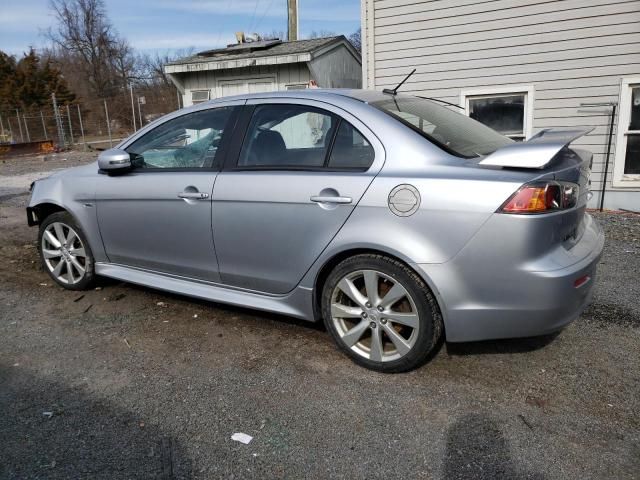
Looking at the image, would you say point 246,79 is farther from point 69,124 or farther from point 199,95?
point 69,124

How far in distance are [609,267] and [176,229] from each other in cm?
390

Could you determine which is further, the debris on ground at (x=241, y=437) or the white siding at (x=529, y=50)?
the white siding at (x=529, y=50)

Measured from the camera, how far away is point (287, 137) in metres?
3.29

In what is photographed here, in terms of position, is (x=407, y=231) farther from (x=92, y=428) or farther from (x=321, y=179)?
(x=92, y=428)

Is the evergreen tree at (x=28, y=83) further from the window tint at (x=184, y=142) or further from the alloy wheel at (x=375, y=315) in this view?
the alloy wheel at (x=375, y=315)

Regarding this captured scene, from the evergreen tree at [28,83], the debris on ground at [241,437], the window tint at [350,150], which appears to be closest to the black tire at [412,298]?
the window tint at [350,150]

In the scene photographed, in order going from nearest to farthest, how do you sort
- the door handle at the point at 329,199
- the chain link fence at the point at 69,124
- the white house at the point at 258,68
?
the door handle at the point at 329,199, the white house at the point at 258,68, the chain link fence at the point at 69,124

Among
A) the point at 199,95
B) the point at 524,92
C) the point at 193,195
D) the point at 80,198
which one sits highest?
the point at 199,95

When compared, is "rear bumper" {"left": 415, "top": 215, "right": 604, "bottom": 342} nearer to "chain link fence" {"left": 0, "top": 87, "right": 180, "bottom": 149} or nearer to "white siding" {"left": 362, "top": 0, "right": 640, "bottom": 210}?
"white siding" {"left": 362, "top": 0, "right": 640, "bottom": 210}

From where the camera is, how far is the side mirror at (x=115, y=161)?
371 cm

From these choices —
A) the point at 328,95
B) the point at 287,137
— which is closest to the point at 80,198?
the point at 287,137

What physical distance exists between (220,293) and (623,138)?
255 inches

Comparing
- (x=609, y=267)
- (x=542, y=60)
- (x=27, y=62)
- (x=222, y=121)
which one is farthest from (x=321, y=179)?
(x=27, y=62)

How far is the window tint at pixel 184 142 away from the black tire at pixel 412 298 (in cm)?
121
